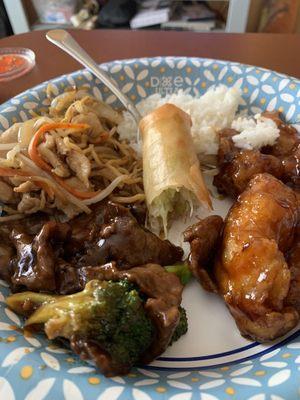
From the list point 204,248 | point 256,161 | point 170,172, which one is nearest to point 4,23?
point 170,172

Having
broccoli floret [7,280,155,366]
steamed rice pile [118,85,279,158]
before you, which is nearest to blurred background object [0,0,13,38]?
steamed rice pile [118,85,279,158]

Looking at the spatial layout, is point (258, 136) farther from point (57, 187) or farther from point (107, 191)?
point (57, 187)

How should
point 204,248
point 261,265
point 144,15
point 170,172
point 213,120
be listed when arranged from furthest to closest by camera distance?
point 144,15 < point 213,120 < point 170,172 < point 204,248 < point 261,265

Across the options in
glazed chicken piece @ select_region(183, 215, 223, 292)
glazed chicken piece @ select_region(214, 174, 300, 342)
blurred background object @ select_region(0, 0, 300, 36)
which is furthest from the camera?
blurred background object @ select_region(0, 0, 300, 36)

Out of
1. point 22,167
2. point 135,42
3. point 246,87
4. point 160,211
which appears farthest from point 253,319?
point 135,42

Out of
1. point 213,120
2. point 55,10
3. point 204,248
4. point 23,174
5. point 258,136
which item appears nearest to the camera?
point 204,248

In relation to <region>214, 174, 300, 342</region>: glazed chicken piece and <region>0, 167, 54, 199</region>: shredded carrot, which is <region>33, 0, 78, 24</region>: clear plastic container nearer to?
<region>0, 167, 54, 199</region>: shredded carrot

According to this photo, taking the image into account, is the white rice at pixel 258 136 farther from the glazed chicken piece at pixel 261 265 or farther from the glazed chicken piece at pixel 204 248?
the glazed chicken piece at pixel 204 248
